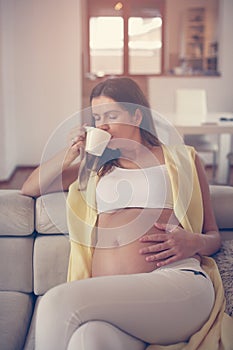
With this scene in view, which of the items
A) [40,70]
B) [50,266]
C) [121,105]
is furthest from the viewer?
[40,70]

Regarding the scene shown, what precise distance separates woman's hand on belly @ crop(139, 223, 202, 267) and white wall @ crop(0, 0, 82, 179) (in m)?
4.64

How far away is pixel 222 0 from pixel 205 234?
5.68m

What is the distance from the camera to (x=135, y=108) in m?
1.87

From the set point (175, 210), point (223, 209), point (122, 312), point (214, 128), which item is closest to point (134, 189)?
point (175, 210)

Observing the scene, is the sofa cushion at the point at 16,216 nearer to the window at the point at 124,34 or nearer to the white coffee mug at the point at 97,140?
the white coffee mug at the point at 97,140

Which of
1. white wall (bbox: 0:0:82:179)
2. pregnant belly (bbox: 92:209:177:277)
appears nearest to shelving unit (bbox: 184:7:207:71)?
white wall (bbox: 0:0:82:179)

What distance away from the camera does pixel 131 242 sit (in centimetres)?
168

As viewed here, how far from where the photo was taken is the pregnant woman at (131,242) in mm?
1379

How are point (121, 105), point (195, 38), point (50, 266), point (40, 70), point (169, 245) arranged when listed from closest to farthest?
1. point (169, 245)
2. point (121, 105)
3. point (50, 266)
4. point (40, 70)
5. point (195, 38)

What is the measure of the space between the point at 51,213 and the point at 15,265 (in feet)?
0.73

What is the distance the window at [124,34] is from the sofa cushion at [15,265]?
20.3 feet

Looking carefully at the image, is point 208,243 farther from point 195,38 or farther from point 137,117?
point 195,38

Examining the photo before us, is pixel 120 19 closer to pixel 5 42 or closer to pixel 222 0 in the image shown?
pixel 222 0

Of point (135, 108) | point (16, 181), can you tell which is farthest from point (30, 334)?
point (16, 181)
